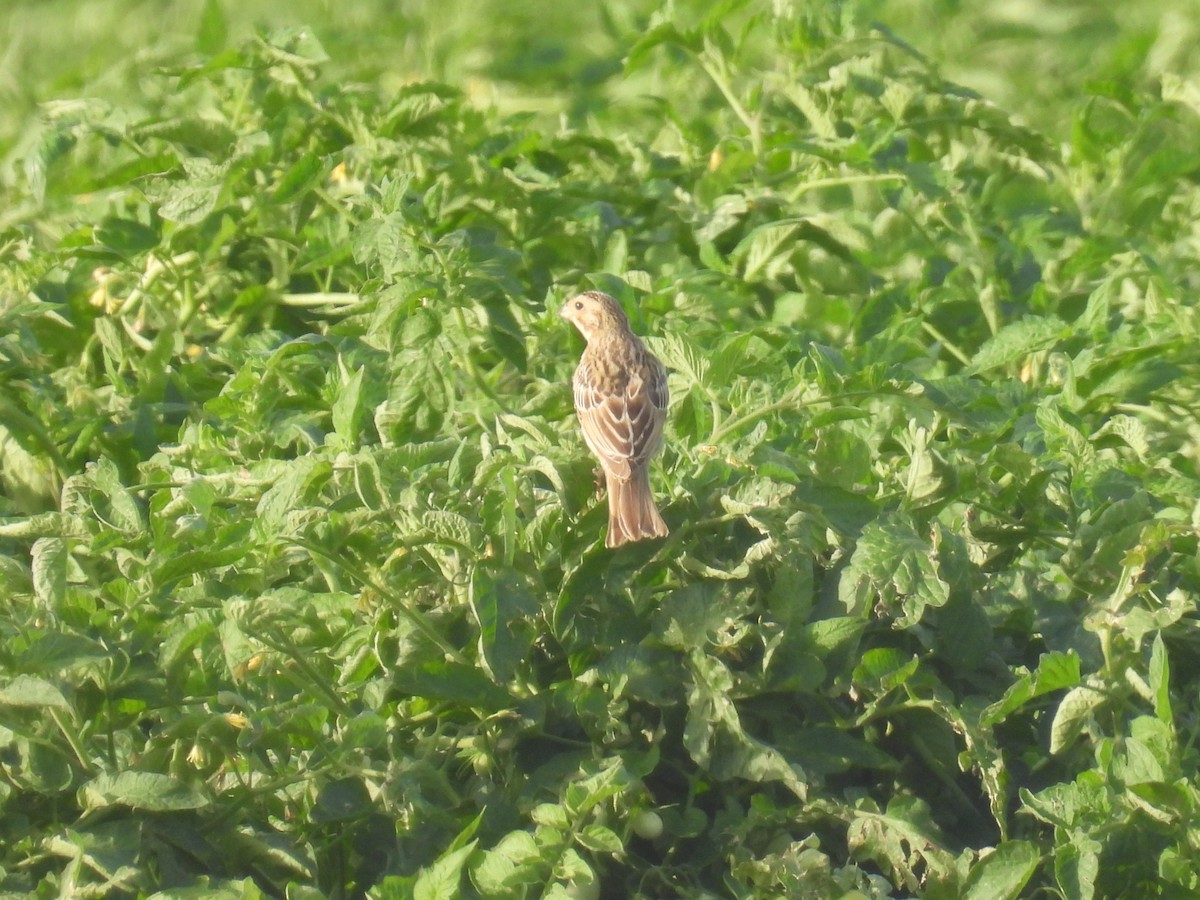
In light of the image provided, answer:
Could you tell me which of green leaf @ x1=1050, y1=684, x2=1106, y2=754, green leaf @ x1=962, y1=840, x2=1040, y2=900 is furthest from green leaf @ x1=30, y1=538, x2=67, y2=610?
green leaf @ x1=1050, y1=684, x2=1106, y2=754

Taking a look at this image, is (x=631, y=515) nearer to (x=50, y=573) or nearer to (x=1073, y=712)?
(x=1073, y=712)

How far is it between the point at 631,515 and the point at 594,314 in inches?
59.0

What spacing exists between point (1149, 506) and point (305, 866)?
1755 millimetres

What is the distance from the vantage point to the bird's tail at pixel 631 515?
3621 millimetres

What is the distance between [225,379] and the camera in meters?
5.35

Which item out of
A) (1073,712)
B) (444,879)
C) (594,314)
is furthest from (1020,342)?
(444,879)

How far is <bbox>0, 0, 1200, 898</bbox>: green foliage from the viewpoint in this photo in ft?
11.4

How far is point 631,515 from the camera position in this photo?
3.68 metres

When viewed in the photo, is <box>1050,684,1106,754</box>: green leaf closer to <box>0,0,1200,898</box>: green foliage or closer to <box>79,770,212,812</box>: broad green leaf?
<box>0,0,1200,898</box>: green foliage

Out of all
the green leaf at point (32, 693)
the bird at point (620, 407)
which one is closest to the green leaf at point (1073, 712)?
the bird at point (620, 407)

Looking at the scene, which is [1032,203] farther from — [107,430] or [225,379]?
[107,430]

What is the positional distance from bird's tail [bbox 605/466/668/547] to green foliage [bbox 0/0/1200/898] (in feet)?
0.13

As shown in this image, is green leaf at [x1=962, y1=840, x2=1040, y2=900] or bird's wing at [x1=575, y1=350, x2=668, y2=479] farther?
bird's wing at [x1=575, y1=350, x2=668, y2=479]

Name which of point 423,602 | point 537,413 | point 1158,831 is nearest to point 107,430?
point 537,413
